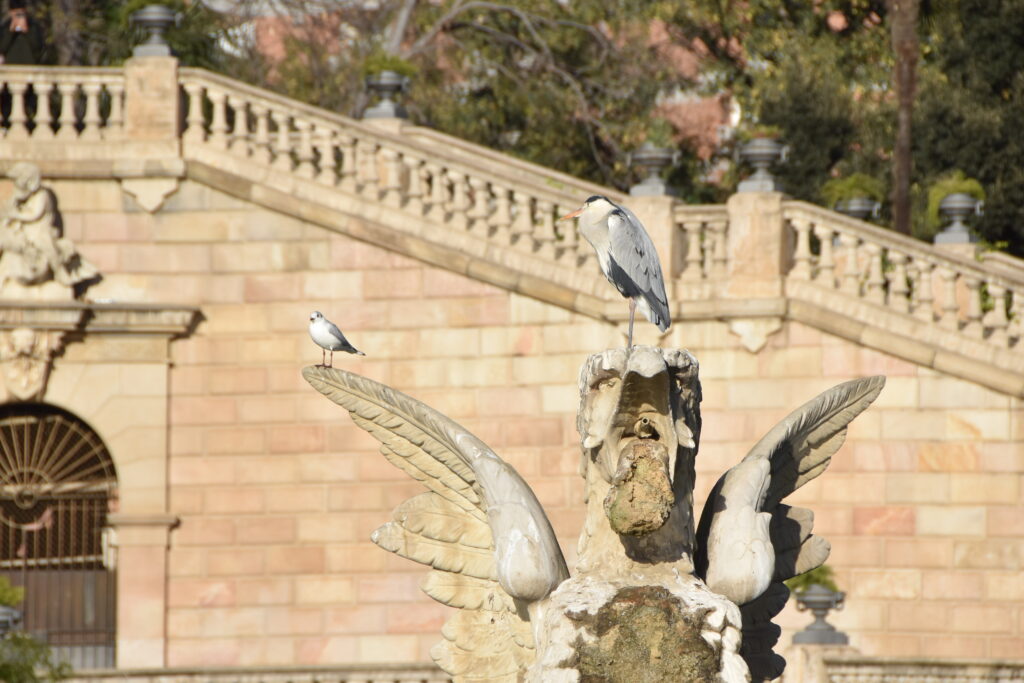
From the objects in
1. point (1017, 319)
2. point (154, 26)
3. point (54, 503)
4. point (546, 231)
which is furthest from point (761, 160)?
point (54, 503)

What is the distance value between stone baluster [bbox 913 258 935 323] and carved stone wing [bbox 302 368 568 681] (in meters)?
11.3

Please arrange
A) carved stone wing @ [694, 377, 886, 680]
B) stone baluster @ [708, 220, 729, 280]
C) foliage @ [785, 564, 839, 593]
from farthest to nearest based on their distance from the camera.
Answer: stone baluster @ [708, 220, 729, 280] → foliage @ [785, 564, 839, 593] → carved stone wing @ [694, 377, 886, 680]

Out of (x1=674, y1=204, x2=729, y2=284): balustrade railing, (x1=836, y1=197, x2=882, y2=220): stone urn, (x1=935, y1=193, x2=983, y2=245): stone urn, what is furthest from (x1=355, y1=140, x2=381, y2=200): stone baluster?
(x1=935, y1=193, x2=983, y2=245): stone urn

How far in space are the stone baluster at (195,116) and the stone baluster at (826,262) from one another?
5.92m

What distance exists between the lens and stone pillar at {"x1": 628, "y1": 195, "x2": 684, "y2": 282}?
20734 millimetres

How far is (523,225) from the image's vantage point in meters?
21.1

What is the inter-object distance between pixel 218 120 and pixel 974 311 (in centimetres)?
730

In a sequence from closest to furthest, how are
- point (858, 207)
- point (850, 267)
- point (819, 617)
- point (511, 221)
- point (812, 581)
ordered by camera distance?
point (819, 617)
point (812, 581)
point (850, 267)
point (511, 221)
point (858, 207)

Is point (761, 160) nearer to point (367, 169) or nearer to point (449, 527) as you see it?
point (367, 169)

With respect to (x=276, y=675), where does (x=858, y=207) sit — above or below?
above

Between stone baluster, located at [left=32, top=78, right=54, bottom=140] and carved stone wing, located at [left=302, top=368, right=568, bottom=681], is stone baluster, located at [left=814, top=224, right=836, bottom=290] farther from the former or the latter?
carved stone wing, located at [left=302, top=368, right=568, bottom=681]

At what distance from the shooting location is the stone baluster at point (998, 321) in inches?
791

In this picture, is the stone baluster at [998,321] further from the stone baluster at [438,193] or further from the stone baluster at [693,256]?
the stone baluster at [438,193]

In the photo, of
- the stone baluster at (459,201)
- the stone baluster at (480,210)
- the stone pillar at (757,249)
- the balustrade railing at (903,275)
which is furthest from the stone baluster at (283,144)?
the balustrade railing at (903,275)
